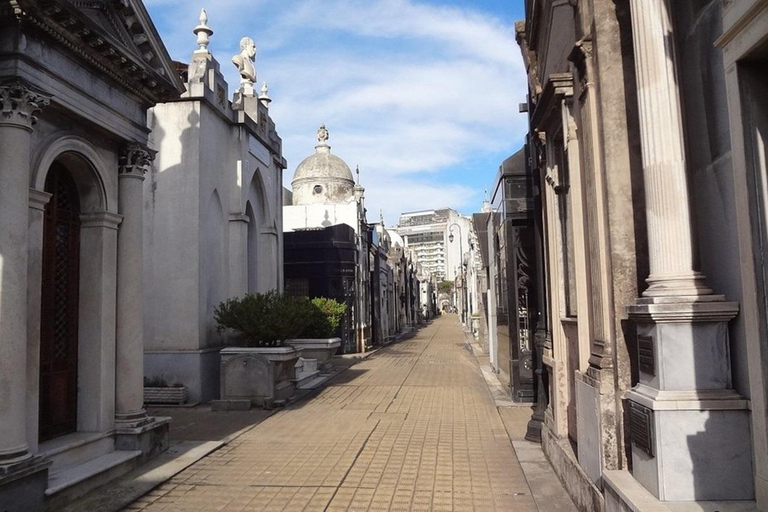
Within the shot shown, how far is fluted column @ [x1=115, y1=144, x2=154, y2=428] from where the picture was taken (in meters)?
7.75

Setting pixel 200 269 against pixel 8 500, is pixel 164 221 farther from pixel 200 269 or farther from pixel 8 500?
pixel 8 500

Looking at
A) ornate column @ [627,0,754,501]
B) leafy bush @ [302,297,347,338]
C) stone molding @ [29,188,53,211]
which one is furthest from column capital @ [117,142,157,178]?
leafy bush @ [302,297,347,338]

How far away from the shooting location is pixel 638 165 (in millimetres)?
4762

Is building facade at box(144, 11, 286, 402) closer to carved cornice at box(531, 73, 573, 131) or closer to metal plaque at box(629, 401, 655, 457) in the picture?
carved cornice at box(531, 73, 573, 131)

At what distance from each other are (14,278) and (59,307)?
1678mm

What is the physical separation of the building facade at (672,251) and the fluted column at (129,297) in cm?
548

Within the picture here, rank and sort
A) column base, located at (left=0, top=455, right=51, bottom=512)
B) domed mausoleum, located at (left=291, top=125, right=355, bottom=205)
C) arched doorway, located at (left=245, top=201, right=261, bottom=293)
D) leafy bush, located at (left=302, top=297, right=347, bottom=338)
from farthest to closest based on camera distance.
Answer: domed mausoleum, located at (left=291, top=125, right=355, bottom=205)
leafy bush, located at (left=302, top=297, right=347, bottom=338)
arched doorway, located at (left=245, top=201, right=261, bottom=293)
column base, located at (left=0, top=455, right=51, bottom=512)

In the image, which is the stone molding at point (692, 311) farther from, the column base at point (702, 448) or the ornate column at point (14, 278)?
the ornate column at point (14, 278)

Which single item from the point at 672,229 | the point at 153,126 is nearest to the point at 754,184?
the point at 672,229

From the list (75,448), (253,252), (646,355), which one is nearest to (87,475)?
(75,448)

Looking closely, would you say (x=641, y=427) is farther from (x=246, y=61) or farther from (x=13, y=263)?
(x=246, y=61)

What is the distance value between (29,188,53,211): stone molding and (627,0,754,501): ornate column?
18.9ft

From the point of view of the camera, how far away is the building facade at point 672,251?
3363mm

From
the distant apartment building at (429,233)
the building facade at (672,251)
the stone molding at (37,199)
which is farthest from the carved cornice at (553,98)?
the distant apartment building at (429,233)
